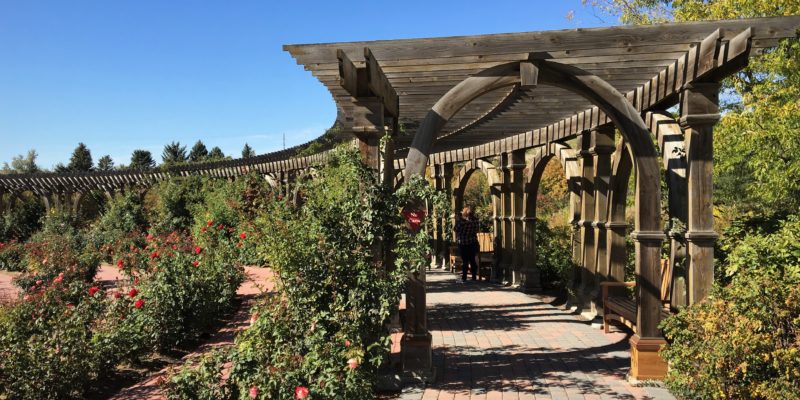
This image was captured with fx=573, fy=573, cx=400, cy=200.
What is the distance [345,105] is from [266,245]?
282cm

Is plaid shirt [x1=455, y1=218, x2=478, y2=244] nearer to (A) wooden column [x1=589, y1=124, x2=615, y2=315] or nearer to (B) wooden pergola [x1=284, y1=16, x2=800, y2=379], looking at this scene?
(A) wooden column [x1=589, y1=124, x2=615, y2=315]

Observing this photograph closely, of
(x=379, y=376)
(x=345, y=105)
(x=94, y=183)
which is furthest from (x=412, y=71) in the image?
(x=94, y=183)

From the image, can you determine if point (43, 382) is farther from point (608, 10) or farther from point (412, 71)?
point (608, 10)

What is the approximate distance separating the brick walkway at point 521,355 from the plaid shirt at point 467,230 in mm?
2104

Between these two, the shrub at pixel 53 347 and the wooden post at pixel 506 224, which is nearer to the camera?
the shrub at pixel 53 347

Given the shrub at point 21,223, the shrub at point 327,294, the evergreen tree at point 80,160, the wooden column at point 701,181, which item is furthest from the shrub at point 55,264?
the evergreen tree at point 80,160

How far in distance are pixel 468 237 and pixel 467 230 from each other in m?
0.32

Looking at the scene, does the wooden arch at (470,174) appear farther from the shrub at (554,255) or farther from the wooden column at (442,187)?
the shrub at (554,255)

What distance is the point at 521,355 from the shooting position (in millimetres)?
5656

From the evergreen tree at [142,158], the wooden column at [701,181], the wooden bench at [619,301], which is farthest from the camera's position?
the evergreen tree at [142,158]

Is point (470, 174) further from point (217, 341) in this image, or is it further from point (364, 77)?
point (364, 77)

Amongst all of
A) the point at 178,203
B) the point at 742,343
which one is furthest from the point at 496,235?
the point at 178,203

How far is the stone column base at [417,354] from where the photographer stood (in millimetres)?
4770

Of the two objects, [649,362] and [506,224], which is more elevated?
[506,224]
